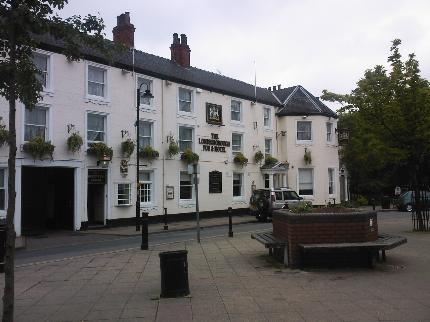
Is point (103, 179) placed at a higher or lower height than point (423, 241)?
higher

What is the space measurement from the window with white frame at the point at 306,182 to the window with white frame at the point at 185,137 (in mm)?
11302

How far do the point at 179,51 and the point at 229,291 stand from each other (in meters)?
25.1

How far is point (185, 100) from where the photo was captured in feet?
94.9

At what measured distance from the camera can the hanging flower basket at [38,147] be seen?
19984 mm

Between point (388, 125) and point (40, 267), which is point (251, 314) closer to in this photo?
point (40, 267)

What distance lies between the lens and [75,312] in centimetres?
711

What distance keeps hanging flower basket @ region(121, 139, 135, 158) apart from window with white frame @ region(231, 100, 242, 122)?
9978mm

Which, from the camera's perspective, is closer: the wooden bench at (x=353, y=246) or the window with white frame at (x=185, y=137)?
the wooden bench at (x=353, y=246)

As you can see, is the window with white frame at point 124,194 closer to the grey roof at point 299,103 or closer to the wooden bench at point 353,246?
the grey roof at point 299,103

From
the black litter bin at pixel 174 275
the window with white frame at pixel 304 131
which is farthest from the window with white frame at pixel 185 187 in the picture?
the black litter bin at pixel 174 275

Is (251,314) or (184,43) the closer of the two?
(251,314)

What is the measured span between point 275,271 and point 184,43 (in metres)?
23.8

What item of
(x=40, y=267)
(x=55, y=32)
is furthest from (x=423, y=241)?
(x=55, y=32)

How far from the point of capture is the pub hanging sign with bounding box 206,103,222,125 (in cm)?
3017
